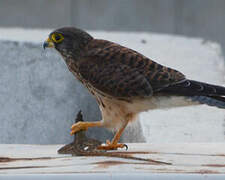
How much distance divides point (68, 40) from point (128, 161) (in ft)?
2.79

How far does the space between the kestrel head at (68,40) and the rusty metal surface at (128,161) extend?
0.52m

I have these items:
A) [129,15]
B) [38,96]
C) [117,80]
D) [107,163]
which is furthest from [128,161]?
[129,15]

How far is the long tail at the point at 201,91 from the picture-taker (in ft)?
12.1

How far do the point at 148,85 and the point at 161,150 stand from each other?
1.09 feet

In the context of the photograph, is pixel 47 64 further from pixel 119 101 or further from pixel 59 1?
pixel 59 1

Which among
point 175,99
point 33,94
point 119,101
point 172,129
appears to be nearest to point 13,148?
point 119,101

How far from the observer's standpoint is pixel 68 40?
4.01 meters

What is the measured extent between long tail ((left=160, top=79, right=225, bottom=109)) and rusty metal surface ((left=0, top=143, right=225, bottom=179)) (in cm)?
25

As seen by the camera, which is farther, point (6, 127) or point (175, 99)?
point (6, 127)

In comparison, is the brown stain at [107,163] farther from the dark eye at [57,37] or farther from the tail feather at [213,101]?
the dark eye at [57,37]

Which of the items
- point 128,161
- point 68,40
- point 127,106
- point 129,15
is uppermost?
point 68,40

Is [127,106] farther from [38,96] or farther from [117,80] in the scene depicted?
[38,96]

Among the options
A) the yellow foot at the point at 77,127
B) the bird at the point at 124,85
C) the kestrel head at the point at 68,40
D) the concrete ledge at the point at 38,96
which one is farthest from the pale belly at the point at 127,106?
the concrete ledge at the point at 38,96

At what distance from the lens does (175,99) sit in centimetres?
386
